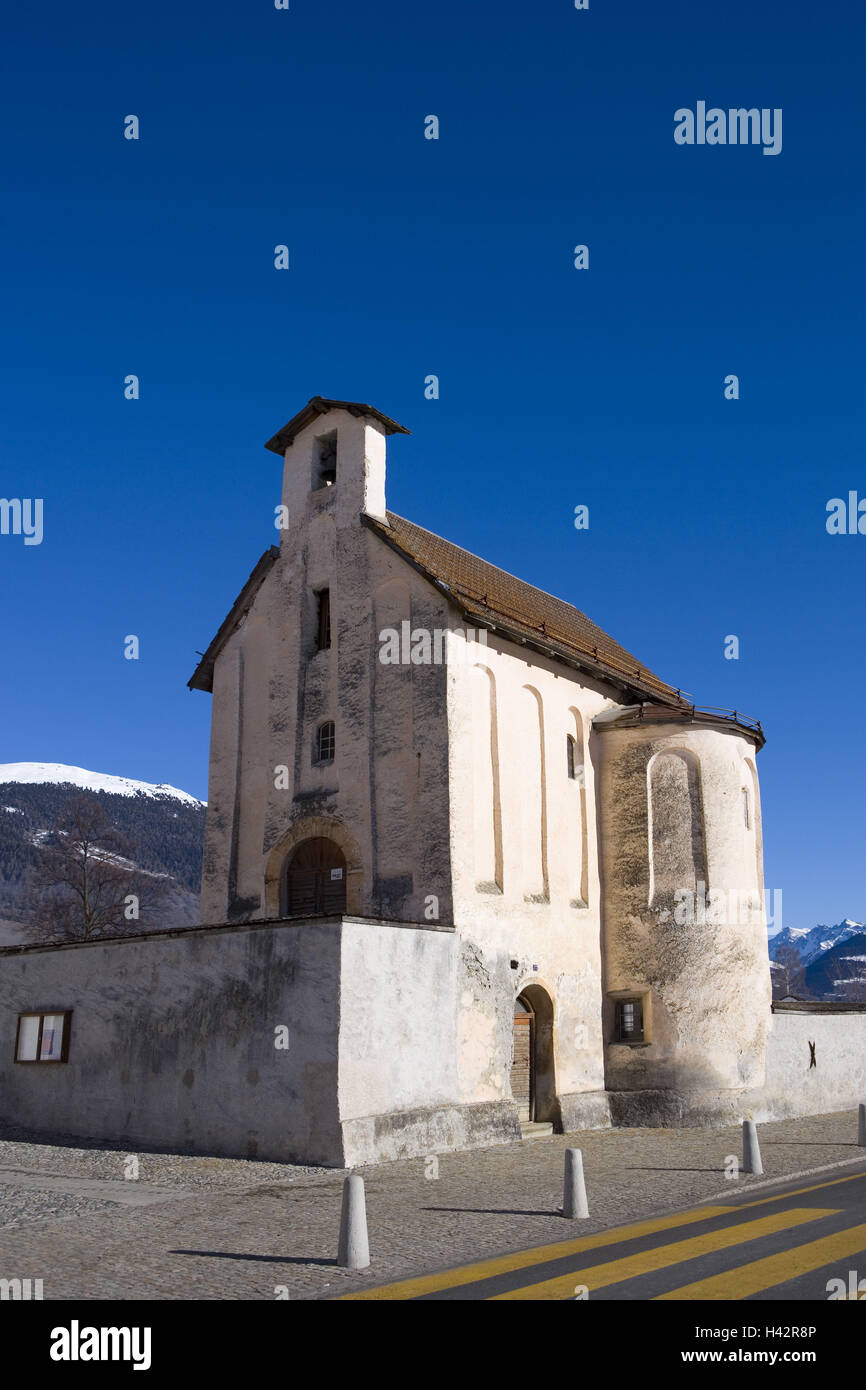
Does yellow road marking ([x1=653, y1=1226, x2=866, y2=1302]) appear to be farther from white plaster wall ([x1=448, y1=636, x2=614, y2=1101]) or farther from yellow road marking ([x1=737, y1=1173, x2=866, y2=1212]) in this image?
white plaster wall ([x1=448, y1=636, x2=614, y2=1101])

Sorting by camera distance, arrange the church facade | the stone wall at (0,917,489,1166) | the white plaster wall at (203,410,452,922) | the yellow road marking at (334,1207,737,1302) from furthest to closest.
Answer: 1. the white plaster wall at (203,410,452,922)
2. the church facade
3. the stone wall at (0,917,489,1166)
4. the yellow road marking at (334,1207,737,1302)

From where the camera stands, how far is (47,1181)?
15633 mm

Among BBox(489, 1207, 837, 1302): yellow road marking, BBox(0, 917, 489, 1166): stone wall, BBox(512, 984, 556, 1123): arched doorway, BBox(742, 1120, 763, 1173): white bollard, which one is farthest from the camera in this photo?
BBox(512, 984, 556, 1123): arched doorway

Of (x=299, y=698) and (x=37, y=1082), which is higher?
(x=299, y=698)

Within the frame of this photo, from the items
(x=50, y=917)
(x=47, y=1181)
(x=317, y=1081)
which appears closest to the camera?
(x=47, y=1181)

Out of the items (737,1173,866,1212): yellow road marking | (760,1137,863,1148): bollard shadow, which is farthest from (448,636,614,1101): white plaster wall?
(737,1173,866,1212): yellow road marking

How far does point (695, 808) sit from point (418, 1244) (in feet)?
54.4

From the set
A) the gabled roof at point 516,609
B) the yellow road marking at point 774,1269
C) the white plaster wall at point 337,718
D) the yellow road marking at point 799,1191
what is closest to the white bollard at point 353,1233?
the yellow road marking at point 774,1269

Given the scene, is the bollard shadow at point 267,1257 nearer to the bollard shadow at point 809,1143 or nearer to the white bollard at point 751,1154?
the white bollard at point 751,1154

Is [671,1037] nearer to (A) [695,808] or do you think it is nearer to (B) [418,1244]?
(A) [695,808]

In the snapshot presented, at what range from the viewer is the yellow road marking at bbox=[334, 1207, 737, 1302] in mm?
8984

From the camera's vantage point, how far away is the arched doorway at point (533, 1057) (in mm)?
22984

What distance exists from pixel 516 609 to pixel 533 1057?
10570 millimetres
